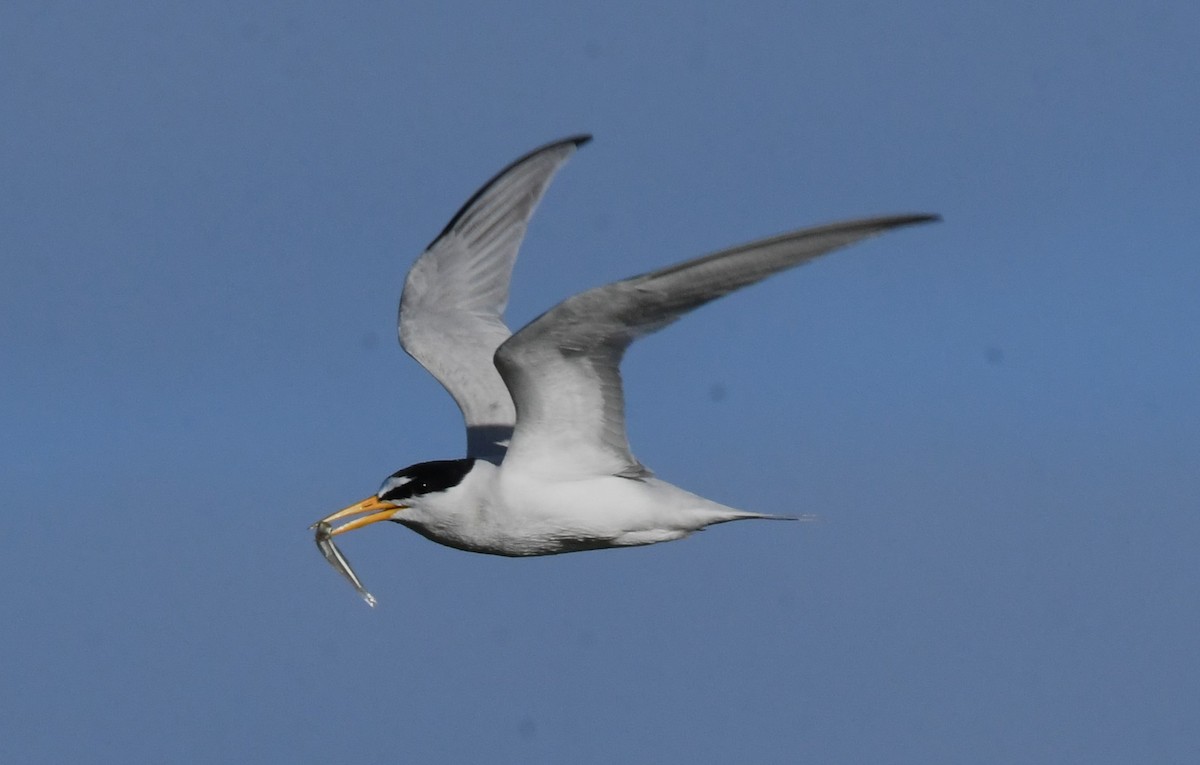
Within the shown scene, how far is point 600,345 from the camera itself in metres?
10.7

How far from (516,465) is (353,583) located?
1.80 m

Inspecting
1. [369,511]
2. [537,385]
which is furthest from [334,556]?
[537,385]

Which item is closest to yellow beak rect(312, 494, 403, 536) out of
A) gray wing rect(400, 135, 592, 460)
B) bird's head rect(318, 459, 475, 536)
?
bird's head rect(318, 459, 475, 536)

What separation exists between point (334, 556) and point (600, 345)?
3.12 metres

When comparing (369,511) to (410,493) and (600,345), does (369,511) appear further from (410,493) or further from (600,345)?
(600,345)

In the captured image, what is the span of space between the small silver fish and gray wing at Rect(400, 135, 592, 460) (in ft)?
4.94

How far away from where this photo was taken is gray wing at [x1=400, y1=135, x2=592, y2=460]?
13.7 metres

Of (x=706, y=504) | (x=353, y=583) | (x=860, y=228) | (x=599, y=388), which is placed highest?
(x=860, y=228)

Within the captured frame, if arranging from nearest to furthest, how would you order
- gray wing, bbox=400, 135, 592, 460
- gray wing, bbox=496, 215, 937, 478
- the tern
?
gray wing, bbox=496, 215, 937, 478 → the tern → gray wing, bbox=400, 135, 592, 460

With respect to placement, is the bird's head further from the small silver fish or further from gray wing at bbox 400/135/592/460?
gray wing at bbox 400/135/592/460

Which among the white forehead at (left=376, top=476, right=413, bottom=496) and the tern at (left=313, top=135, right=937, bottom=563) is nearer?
the tern at (left=313, top=135, right=937, bottom=563)

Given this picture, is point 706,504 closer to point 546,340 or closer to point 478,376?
point 546,340

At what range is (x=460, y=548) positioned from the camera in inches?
469

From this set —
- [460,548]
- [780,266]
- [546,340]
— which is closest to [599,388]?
[546,340]
